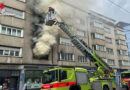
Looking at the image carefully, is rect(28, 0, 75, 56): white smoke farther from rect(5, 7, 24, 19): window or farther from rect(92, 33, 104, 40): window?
rect(92, 33, 104, 40): window

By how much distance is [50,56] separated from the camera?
21.1 meters

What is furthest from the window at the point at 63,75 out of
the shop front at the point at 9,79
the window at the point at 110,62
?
the window at the point at 110,62

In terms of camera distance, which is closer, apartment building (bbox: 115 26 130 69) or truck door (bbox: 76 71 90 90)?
truck door (bbox: 76 71 90 90)

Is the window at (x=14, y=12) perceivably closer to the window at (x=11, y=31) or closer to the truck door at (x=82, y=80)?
the window at (x=11, y=31)

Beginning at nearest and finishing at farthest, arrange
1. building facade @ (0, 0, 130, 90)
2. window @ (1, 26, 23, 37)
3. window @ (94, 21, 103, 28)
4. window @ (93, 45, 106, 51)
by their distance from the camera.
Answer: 1. building facade @ (0, 0, 130, 90)
2. window @ (1, 26, 23, 37)
3. window @ (93, 45, 106, 51)
4. window @ (94, 21, 103, 28)

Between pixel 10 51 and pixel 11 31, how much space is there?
2641 millimetres

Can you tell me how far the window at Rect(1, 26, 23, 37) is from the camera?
57.9ft

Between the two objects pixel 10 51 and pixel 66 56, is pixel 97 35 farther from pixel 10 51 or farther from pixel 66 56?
pixel 10 51

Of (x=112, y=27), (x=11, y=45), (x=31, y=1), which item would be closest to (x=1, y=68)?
(x=11, y=45)

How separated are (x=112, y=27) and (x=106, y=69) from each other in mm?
26179

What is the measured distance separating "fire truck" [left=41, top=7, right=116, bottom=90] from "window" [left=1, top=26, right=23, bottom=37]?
7.60 meters

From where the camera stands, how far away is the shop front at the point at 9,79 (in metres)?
16.5

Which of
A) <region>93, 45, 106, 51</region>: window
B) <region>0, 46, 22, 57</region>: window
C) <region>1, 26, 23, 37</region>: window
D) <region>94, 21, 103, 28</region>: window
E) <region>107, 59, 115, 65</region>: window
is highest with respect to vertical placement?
<region>94, 21, 103, 28</region>: window

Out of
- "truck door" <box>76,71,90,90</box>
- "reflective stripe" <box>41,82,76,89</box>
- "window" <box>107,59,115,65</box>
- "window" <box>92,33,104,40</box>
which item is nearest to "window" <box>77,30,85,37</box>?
"window" <box>92,33,104,40</box>
